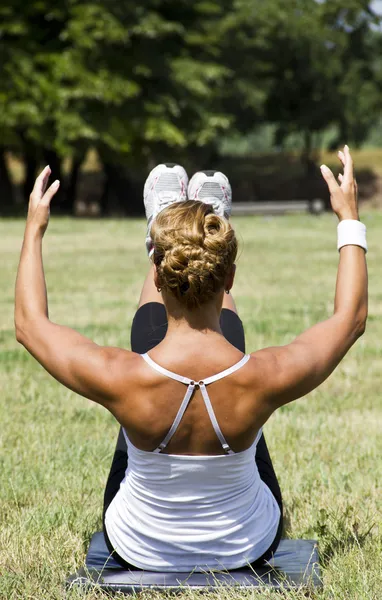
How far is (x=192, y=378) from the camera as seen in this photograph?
2793 millimetres

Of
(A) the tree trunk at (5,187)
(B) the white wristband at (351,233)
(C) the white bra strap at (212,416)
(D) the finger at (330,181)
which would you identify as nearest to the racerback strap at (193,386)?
(C) the white bra strap at (212,416)

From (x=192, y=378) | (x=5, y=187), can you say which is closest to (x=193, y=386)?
(x=192, y=378)

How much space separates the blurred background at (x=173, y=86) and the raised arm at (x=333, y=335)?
25.5m

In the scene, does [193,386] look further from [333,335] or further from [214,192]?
[214,192]

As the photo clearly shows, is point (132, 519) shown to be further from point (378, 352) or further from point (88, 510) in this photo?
point (378, 352)

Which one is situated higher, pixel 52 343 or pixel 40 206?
pixel 40 206

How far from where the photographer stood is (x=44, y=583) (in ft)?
11.1

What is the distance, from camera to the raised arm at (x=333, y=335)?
2.83 metres

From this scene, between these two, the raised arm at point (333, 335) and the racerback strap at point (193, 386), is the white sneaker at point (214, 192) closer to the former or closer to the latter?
the raised arm at point (333, 335)

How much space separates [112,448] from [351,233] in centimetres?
269

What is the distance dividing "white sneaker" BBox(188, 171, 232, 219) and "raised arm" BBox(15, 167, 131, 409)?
70.8 inches

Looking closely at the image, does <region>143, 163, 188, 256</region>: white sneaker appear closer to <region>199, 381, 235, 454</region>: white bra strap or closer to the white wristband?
the white wristband

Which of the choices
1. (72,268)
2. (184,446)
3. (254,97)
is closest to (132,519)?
(184,446)

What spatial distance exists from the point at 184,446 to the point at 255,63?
34.4 m
